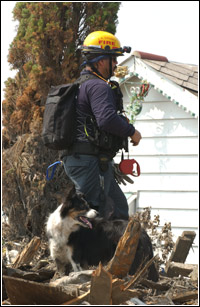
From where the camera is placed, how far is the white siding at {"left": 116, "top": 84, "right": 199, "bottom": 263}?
414 inches

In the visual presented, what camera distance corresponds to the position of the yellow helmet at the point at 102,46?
16.6 feet

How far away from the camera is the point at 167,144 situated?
10875mm

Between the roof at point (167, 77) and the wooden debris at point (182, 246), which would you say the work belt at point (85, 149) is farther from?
the roof at point (167, 77)

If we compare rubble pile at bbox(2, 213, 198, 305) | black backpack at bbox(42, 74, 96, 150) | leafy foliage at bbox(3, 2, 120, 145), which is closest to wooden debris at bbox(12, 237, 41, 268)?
rubble pile at bbox(2, 213, 198, 305)

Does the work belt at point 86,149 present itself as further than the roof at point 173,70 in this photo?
No

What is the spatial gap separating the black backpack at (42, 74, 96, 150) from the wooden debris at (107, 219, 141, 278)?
1.39 metres

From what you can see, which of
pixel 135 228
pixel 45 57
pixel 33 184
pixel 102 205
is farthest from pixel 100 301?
pixel 45 57

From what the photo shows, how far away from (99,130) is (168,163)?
6.14 metres

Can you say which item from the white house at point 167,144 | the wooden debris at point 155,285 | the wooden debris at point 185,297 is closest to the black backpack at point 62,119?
the wooden debris at point 155,285

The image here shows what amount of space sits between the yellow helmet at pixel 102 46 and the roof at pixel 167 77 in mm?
5201

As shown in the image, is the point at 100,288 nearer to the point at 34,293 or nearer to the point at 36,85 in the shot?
the point at 34,293

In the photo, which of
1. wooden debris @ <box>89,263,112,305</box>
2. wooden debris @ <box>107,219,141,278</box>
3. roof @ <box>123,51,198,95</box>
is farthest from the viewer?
roof @ <box>123,51,198,95</box>

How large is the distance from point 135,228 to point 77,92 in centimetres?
178

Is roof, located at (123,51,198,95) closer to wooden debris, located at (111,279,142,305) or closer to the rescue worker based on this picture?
the rescue worker
